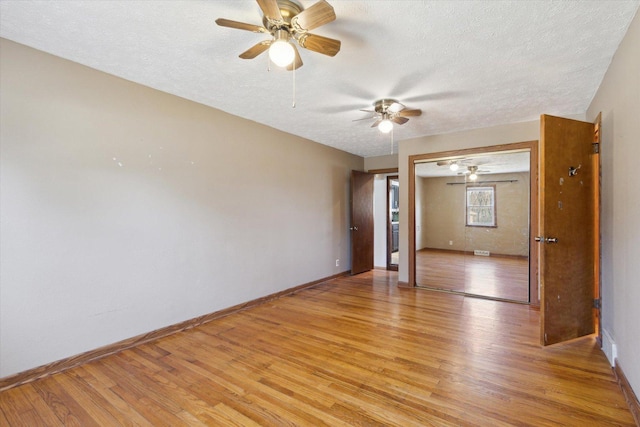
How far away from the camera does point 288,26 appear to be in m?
1.82

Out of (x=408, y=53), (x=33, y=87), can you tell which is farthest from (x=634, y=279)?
(x=33, y=87)

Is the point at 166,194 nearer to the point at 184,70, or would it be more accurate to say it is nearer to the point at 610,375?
the point at 184,70

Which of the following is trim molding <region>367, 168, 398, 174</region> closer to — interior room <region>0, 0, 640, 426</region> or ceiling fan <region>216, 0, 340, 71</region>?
interior room <region>0, 0, 640, 426</region>

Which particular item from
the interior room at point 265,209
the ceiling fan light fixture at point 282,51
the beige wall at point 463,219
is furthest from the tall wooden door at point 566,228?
the ceiling fan light fixture at point 282,51

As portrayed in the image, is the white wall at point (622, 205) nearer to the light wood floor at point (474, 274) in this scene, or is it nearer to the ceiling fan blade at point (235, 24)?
the light wood floor at point (474, 274)

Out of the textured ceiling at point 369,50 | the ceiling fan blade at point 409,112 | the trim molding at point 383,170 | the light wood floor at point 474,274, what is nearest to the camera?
the textured ceiling at point 369,50

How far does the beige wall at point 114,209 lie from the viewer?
2.21 metres

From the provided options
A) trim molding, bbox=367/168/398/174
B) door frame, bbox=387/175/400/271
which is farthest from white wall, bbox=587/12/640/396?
door frame, bbox=387/175/400/271

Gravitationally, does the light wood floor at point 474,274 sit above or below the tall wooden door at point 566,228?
below

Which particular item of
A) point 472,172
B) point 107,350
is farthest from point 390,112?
point 107,350

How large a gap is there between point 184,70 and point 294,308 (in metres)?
3.01

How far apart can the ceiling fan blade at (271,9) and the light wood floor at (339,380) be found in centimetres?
242

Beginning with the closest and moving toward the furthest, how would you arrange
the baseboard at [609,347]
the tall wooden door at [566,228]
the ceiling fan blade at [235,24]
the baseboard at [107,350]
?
the ceiling fan blade at [235,24], the baseboard at [107,350], the baseboard at [609,347], the tall wooden door at [566,228]

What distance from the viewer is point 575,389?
2.08m
